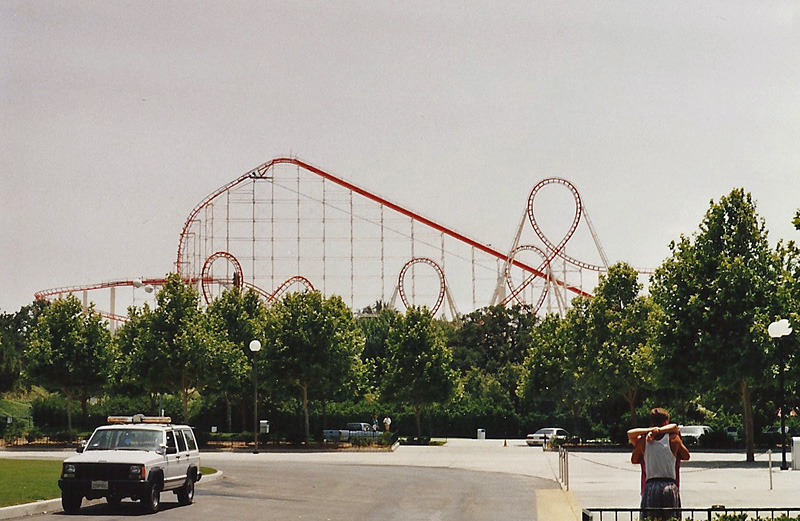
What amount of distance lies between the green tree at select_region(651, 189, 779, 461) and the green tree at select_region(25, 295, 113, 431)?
33818 millimetres

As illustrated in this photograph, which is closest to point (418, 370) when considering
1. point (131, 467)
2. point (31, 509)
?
point (131, 467)

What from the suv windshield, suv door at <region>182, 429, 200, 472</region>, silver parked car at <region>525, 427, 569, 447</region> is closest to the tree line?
silver parked car at <region>525, 427, 569, 447</region>

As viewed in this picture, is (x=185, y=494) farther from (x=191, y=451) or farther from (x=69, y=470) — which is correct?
(x=69, y=470)

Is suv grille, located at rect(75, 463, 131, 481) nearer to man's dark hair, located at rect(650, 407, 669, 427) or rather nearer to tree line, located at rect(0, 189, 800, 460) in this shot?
man's dark hair, located at rect(650, 407, 669, 427)

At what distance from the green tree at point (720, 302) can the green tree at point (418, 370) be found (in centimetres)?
2447

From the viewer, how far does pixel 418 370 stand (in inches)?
2520

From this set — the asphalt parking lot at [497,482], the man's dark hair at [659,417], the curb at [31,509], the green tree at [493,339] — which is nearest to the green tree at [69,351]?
the asphalt parking lot at [497,482]

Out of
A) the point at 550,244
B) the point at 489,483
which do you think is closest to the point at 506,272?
the point at 550,244

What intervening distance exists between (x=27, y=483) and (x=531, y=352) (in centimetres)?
4875

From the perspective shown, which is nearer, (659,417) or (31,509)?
(659,417)

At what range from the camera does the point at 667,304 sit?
1612 inches

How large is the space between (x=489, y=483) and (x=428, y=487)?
274 centimetres

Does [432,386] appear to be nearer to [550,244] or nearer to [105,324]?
[105,324]

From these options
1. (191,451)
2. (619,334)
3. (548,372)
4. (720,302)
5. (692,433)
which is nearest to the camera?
(191,451)
